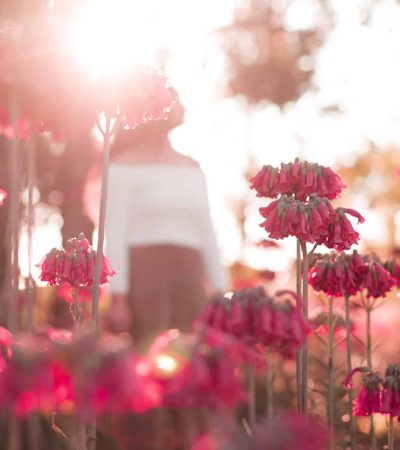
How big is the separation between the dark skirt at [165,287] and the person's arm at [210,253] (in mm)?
250

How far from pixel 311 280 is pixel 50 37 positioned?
1523 mm

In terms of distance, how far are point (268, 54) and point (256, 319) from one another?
16.6 m

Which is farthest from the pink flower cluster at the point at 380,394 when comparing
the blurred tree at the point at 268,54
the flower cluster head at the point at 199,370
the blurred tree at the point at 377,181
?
the blurred tree at the point at 377,181

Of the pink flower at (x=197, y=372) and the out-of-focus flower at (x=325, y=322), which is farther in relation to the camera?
the out-of-focus flower at (x=325, y=322)

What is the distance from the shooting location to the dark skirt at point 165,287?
6188mm

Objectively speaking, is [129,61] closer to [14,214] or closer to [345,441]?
[14,214]

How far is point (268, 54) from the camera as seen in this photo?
18172 mm

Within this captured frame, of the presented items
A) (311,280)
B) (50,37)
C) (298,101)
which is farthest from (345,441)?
(298,101)

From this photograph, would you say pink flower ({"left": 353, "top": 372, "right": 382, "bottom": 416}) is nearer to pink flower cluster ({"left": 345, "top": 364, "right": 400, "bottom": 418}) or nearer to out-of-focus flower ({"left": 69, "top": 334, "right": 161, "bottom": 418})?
pink flower cluster ({"left": 345, "top": 364, "right": 400, "bottom": 418})

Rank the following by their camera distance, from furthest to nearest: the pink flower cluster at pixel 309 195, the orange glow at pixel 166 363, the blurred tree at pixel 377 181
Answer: the blurred tree at pixel 377 181
the pink flower cluster at pixel 309 195
the orange glow at pixel 166 363

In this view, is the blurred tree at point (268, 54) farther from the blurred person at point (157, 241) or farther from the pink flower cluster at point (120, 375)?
the pink flower cluster at point (120, 375)

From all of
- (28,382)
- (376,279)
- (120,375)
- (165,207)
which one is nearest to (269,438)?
(120,375)

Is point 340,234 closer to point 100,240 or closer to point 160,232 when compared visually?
point 100,240

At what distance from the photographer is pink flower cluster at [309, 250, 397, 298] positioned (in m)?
3.48
